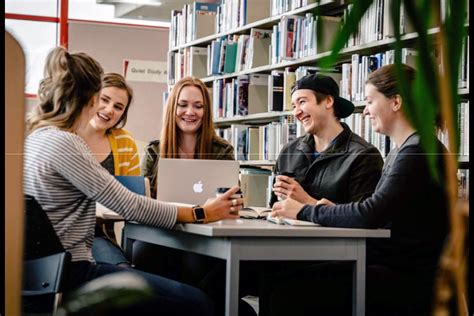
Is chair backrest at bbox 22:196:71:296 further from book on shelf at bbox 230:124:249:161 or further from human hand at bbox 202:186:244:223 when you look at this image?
book on shelf at bbox 230:124:249:161

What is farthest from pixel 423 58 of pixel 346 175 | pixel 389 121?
pixel 346 175

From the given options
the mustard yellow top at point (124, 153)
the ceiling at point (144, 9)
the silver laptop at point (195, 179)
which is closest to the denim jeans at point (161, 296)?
the silver laptop at point (195, 179)

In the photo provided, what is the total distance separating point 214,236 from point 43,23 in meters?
0.78

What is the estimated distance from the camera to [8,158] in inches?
31.6

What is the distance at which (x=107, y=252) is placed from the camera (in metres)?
2.47

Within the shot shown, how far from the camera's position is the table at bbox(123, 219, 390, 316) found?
1816mm

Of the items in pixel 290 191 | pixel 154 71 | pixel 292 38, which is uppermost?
pixel 292 38

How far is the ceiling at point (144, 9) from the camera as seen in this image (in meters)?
3.09

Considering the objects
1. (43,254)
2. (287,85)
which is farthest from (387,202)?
(287,85)

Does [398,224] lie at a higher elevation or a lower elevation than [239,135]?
lower

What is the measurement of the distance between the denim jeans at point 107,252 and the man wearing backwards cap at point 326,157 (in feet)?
1.74

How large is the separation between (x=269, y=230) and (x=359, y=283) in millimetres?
302

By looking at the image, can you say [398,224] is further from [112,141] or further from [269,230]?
[112,141]

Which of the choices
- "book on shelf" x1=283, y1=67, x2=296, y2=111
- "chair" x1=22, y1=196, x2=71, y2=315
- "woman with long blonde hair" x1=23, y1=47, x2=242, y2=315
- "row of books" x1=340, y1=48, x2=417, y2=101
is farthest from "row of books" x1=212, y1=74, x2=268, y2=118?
"chair" x1=22, y1=196, x2=71, y2=315
